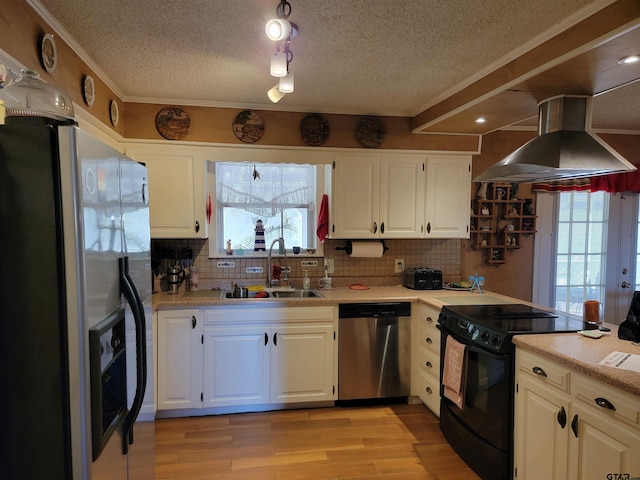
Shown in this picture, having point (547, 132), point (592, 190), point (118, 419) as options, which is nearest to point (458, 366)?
point (547, 132)

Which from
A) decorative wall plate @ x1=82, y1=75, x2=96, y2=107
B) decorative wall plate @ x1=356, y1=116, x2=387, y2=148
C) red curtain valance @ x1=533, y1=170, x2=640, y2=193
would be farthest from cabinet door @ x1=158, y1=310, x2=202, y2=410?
red curtain valance @ x1=533, y1=170, x2=640, y2=193

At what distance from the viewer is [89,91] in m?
2.42

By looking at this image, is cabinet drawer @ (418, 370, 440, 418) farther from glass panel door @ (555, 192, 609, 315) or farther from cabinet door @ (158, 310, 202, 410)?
glass panel door @ (555, 192, 609, 315)

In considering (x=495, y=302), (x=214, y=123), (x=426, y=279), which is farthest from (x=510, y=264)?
(x=214, y=123)

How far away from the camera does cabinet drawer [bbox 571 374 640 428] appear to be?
1427mm

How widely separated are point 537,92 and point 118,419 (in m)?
2.73

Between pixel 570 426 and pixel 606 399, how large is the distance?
260 millimetres

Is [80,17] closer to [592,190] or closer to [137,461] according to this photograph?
[137,461]

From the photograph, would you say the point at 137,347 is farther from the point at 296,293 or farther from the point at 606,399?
the point at 296,293

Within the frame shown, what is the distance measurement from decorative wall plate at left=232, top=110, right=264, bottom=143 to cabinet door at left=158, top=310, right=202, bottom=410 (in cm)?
149

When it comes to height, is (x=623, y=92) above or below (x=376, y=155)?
above

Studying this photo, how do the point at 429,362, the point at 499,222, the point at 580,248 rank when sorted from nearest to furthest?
the point at 429,362 < the point at 499,222 < the point at 580,248

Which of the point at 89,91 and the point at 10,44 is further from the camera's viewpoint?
the point at 89,91

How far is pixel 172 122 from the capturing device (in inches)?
127
